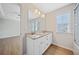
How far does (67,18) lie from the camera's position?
1.44 meters

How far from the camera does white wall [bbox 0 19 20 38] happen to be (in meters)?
1.44

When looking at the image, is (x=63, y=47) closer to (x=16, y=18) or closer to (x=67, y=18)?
(x=67, y=18)

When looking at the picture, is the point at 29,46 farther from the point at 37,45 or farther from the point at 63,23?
the point at 63,23

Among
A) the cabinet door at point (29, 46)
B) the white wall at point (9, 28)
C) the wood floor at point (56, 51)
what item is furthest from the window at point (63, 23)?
the white wall at point (9, 28)

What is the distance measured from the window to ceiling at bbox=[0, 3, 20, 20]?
1.95 ft

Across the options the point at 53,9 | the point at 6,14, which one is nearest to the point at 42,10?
the point at 53,9

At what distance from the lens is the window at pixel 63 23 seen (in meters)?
1.44

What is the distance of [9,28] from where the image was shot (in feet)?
4.77

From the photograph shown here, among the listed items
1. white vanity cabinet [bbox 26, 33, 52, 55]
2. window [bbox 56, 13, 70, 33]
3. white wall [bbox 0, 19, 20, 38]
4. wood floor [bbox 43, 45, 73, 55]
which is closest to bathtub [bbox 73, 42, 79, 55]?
wood floor [bbox 43, 45, 73, 55]

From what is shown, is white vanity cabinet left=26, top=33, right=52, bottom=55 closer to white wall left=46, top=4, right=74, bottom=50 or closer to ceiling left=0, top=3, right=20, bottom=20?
white wall left=46, top=4, right=74, bottom=50

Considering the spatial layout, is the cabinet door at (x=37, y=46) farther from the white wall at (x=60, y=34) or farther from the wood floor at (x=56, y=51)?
the white wall at (x=60, y=34)

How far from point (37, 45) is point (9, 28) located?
0.47 m

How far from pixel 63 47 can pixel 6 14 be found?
0.94 metres
